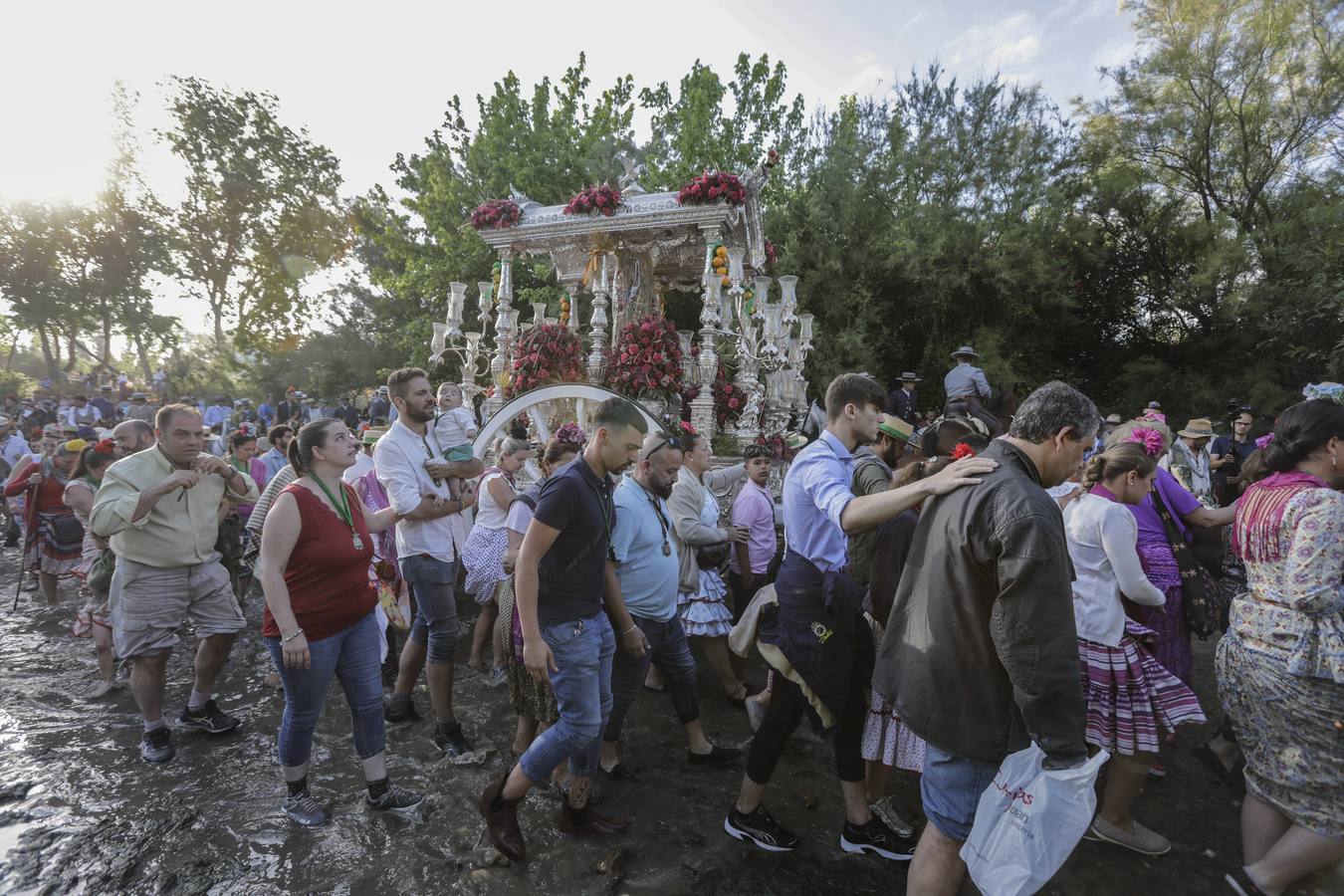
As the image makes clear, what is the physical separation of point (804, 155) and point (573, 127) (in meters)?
7.84

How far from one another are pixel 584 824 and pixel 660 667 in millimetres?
893

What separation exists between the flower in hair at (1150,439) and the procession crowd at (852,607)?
0.05 feet

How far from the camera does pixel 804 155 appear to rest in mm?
20500

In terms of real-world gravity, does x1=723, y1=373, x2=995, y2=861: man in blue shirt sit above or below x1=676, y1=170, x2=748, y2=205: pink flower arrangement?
below

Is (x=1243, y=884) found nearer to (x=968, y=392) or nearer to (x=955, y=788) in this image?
(x=955, y=788)

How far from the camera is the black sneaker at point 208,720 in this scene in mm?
3914

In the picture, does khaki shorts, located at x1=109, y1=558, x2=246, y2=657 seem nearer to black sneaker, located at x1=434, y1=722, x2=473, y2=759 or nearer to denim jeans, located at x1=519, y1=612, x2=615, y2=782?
black sneaker, located at x1=434, y1=722, x2=473, y2=759

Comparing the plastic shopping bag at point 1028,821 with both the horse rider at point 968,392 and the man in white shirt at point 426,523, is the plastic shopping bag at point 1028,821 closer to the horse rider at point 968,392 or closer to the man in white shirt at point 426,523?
the man in white shirt at point 426,523

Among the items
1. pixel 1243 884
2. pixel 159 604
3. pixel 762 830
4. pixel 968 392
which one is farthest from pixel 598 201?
pixel 1243 884

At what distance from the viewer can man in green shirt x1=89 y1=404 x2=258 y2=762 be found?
3.49 m

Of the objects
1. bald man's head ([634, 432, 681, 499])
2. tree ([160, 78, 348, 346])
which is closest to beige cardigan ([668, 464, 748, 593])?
bald man's head ([634, 432, 681, 499])

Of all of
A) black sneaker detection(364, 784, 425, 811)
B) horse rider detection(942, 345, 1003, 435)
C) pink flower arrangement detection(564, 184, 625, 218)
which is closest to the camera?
black sneaker detection(364, 784, 425, 811)

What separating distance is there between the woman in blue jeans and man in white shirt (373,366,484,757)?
0.43 m

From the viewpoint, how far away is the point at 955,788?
203 centimetres
